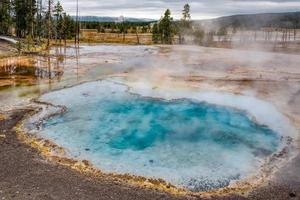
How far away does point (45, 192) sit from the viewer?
16781mm

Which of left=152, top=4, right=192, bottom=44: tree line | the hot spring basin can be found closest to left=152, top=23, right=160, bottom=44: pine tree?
left=152, top=4, right=192, bottom=44: tree line

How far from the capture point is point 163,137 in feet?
87.6

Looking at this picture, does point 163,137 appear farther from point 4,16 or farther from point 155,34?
point 155,34

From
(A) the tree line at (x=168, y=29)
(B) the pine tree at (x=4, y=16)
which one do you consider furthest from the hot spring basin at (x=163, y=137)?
(A) the tree line at (x=168, y=29)

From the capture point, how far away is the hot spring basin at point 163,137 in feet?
68.3

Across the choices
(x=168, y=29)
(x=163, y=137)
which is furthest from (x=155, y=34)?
(x=163, y=137)

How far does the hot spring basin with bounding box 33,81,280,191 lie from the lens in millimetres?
20812

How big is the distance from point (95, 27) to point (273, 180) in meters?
177

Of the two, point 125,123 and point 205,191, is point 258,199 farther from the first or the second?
point 125,123

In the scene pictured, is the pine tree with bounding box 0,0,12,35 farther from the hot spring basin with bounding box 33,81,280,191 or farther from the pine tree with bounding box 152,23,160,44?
the hot spring basin with bounding box 33,81,280,191

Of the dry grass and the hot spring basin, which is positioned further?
the dry grass

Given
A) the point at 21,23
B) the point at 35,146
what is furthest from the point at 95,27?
the point at 35,146

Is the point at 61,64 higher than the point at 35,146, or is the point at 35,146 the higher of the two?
the point at 61,64

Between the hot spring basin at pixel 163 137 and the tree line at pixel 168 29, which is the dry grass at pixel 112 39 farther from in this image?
the hot spring basin at pixel 163 137
